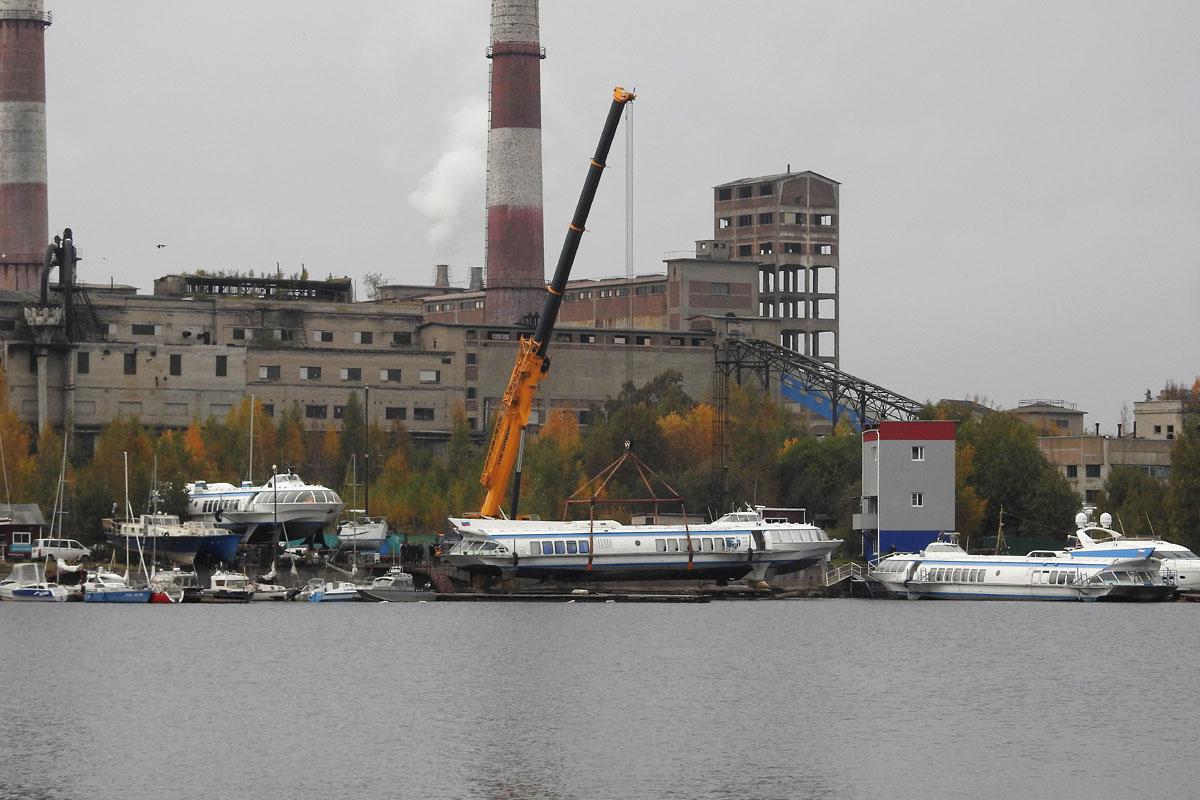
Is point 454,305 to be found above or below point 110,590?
above

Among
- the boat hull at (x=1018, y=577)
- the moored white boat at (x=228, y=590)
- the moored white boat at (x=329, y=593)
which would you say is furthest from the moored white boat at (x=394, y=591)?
the boat hull at (x=1018, y=577)

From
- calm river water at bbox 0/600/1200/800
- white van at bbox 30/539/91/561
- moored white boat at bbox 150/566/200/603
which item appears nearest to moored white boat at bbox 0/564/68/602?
moored white boat at bbox 150/566/200/603

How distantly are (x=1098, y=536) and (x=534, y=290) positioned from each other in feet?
144

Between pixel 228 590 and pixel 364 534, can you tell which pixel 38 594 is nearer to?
pixel 228 590

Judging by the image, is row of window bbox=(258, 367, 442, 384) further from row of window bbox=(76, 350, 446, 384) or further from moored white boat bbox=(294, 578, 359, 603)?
moored white boat bbox=(294, 578, 359, 603)

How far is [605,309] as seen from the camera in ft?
592

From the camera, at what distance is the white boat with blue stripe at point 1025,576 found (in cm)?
9994

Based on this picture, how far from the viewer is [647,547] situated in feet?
349

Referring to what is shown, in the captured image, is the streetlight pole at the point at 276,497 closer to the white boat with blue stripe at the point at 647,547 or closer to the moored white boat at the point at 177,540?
the moored white boat at the point at 177,540

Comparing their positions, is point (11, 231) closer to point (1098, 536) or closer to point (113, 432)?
point (113, 432)

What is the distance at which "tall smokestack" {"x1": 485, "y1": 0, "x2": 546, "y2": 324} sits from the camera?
14062cm

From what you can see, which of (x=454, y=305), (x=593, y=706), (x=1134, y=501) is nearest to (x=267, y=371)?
(x=454, y=305)

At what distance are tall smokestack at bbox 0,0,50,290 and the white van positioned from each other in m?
36.9

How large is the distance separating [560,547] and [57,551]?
2487 centimetres
